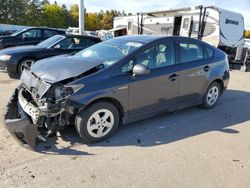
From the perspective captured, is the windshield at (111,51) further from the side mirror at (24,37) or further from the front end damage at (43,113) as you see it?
the side mirror at (24,37)

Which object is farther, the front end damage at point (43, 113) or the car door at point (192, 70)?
the car door at point (192, 70)

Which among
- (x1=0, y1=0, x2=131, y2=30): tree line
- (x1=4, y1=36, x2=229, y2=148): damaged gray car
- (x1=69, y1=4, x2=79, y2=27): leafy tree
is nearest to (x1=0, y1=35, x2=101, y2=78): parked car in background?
(x1=4, y1=36, x2=229, y2=148): damaged gray car

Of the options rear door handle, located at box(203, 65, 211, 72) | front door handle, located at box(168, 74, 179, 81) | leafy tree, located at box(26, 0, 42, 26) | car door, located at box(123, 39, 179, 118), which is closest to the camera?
car door, located at box(123, 39, 179, 118)

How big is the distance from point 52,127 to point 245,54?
12867 mm

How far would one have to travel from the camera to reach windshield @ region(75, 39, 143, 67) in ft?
14.5

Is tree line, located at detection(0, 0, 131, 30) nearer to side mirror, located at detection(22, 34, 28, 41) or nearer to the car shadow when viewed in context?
side mirror, located at detection(22, 34, 28, 41)

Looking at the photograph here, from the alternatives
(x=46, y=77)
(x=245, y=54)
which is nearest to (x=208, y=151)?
(x=46, y=77)

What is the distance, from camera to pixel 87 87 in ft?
12.5

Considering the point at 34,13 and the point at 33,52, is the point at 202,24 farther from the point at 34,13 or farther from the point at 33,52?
the point at 34,13

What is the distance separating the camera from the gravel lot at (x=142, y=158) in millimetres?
3193

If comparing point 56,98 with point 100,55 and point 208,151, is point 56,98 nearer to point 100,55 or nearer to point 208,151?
point 100,55

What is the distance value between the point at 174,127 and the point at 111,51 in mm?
1781

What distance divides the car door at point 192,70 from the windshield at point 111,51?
100 centimetres

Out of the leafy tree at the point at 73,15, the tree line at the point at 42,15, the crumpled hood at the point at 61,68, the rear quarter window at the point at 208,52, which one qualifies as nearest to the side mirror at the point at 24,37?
the crumpled hood at the point at 61,68
